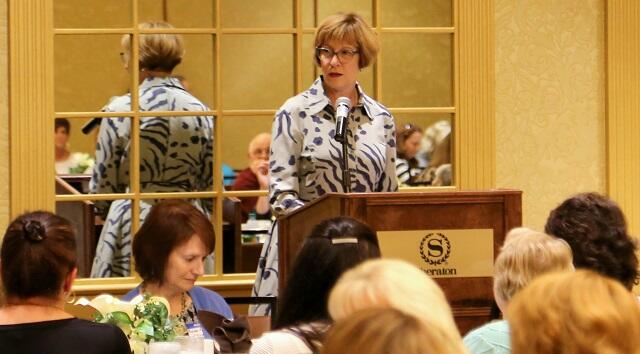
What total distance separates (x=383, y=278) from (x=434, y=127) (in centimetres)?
387

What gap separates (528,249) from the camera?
3514mm

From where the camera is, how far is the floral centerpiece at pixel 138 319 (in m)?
3.57

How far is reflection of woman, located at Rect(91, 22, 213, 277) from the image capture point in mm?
5961

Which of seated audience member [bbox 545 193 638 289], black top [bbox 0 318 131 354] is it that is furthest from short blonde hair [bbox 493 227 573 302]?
black top [bbox 0 318 131 354]

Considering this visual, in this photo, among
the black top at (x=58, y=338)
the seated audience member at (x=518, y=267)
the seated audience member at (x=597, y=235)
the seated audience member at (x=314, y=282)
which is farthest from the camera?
the seated audience member at (x=597, y=235)

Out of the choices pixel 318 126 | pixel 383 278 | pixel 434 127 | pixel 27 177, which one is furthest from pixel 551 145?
pixel 383 278

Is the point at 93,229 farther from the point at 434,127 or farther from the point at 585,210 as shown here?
the point at 585,210

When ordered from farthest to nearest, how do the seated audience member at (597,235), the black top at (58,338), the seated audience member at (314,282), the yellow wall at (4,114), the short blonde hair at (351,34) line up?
1. the yellow wall at (4,114)
2. the short blonde hair at (351,34)
3. the seated audience member at (597,235)
4. the black top at (58,338)
5. the seated audience member at (314,282)

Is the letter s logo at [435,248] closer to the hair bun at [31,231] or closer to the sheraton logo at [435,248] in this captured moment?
the sheraton logo at [435,248]

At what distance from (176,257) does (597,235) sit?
4.41 ft

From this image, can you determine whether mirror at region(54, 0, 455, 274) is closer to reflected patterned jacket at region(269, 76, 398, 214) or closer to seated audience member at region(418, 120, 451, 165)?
seated audience member at region(418, 120, 451, 165)

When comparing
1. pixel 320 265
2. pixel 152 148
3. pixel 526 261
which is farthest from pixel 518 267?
pixel 152 148

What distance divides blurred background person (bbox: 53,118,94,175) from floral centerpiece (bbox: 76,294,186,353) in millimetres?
2425

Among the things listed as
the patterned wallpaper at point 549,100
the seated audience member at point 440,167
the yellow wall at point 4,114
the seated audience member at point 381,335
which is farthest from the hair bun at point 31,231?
the patterned wallpaper at point 549,100
